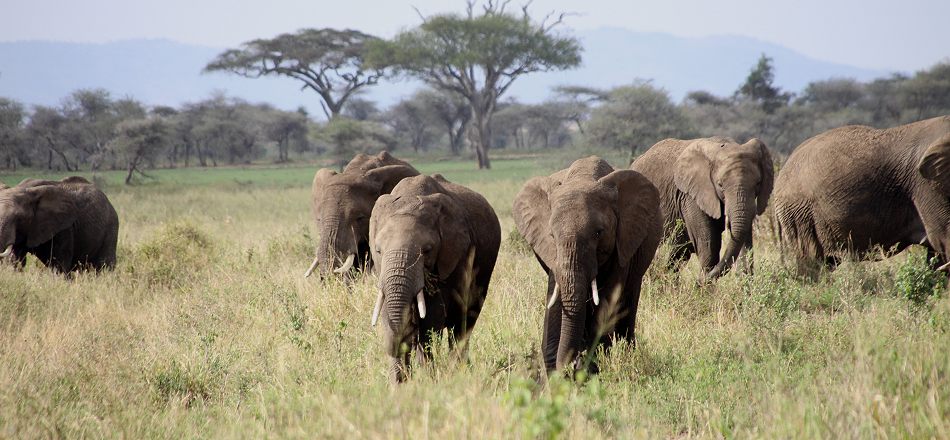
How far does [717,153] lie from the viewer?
A: 28.6 ft

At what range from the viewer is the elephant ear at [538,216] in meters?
5.43

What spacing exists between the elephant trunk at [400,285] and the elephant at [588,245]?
0.83 metres

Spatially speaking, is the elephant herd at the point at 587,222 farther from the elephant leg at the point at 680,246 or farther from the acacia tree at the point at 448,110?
the acacia tree at the point at 448,110

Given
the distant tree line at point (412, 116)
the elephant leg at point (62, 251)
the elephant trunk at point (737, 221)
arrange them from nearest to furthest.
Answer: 1. the elephant trunk at point (737, 221)
2. the elephant leg at point (62, 251)
3. the distant tree line at point (412, 116)

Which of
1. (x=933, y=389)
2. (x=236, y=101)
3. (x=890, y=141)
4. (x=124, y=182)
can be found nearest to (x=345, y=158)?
(x=124, y=182)

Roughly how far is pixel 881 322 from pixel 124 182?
96.9 feet

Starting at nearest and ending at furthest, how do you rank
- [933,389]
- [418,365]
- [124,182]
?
[933,389], [418,365], [124,182]

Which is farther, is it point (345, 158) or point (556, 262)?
point (345, 158)

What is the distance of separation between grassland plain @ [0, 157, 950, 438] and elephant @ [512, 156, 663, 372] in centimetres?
28

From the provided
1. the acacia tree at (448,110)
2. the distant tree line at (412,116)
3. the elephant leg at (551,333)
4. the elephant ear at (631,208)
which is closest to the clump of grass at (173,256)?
the elephant leg at (551,333)

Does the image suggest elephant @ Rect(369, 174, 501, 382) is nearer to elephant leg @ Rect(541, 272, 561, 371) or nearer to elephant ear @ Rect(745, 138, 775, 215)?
elephant leg @ Rect(541, 272, 561, 371)

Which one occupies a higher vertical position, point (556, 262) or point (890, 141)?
point (890, 141)

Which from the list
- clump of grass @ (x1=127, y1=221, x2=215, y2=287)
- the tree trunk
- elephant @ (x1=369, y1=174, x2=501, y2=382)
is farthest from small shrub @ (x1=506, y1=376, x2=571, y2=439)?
the tree trunk

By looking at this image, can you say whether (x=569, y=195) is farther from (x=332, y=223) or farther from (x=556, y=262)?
(x=332, y=223)
